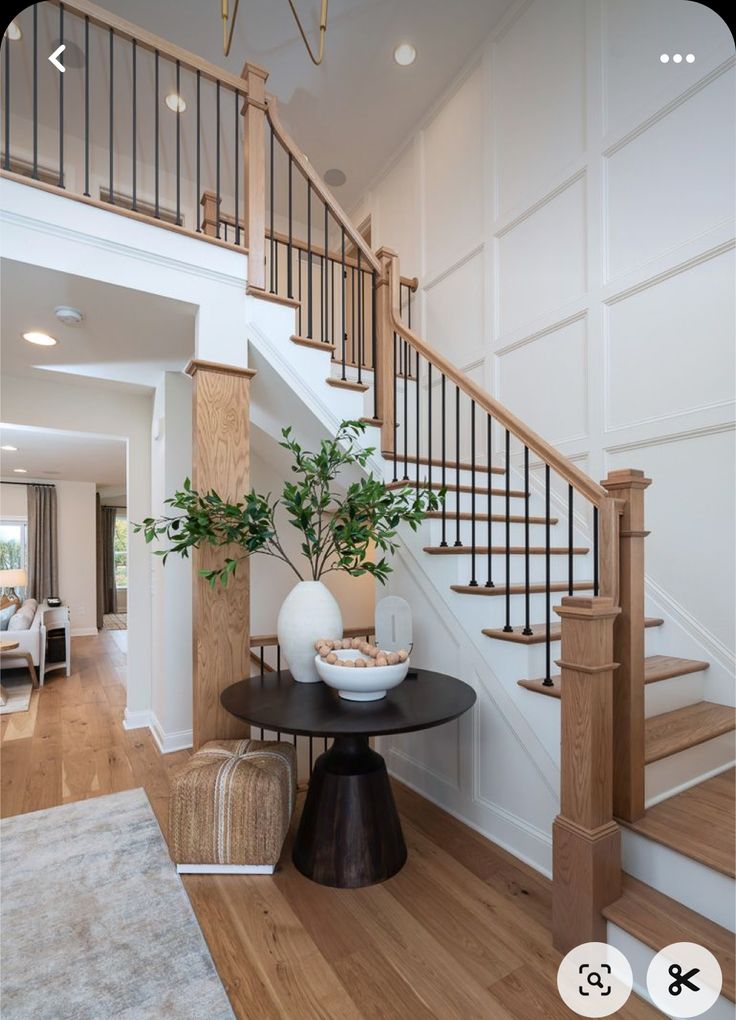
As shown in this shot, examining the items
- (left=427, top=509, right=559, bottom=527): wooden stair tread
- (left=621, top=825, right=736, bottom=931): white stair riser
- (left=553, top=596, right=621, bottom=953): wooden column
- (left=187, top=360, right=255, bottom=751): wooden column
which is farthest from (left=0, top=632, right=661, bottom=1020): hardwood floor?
(left=427, top=509, right=559, bottom=527): wooden stair tread

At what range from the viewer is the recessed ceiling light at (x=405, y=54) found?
12.6 ft

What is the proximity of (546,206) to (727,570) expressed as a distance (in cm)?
235

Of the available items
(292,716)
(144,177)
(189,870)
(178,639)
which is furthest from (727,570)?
(144,177)

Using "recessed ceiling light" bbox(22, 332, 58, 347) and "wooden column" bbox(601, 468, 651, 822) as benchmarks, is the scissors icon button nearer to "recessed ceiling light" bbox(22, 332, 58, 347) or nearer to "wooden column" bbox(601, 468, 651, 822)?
"wooden column" bbox(601, 468, 651, 822)

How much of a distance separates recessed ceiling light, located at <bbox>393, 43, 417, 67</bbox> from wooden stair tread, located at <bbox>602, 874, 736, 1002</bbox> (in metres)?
4.91

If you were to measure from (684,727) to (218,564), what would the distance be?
2.06m

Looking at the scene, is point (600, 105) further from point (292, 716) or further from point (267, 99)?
point (292, 716)

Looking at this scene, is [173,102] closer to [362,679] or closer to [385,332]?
[385,332]

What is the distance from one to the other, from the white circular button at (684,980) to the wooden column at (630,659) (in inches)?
14.0

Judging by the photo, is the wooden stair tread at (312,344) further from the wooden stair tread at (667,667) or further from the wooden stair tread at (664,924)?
the wooden stair tread at (664,924)

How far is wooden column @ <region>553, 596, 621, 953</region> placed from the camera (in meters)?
1.63

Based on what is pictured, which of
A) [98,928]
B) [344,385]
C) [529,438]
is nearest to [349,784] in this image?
[98,928]

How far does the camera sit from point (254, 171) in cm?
285

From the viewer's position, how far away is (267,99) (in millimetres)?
2924
